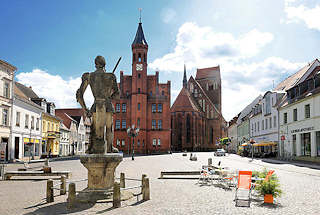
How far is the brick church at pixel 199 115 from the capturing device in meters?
88.3

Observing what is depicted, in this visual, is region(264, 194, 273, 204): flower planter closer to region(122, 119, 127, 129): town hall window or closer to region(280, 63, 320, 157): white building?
region(280, 63, 320, 157): white building

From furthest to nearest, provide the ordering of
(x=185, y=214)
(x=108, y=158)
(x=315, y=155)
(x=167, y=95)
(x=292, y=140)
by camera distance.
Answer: (x=167, y=95), (x=292, y=140), (x=315, y=155), (x=108, y=158), (x=185, y=214)

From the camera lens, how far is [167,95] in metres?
64.3

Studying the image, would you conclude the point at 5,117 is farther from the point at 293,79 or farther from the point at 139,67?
the point at 139,67

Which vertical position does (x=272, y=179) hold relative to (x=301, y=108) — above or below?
below

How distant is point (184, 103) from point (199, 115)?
6.56 meters

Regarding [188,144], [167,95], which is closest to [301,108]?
[167,95]

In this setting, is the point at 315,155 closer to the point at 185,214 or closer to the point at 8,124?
the point at 185,214

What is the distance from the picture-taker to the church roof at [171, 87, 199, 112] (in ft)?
292

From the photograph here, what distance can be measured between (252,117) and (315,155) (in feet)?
77.1

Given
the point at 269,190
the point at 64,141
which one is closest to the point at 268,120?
the point at 64,141

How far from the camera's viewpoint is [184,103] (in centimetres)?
8969

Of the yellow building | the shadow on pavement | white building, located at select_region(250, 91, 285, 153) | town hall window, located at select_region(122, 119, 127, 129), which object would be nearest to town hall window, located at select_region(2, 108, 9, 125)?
the yellow building

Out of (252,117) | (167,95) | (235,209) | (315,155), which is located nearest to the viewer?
(235,209)
